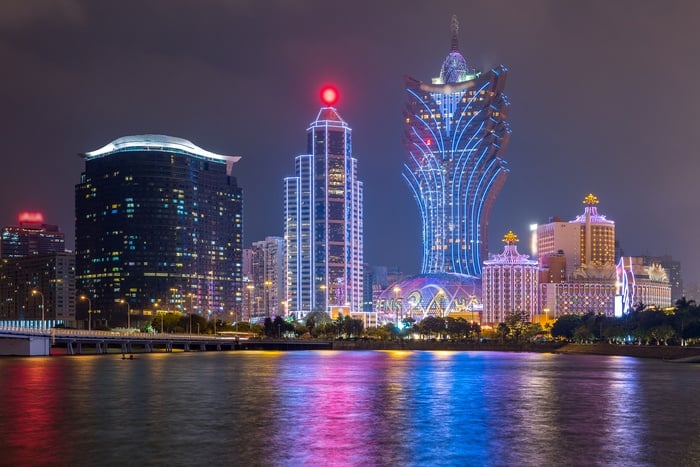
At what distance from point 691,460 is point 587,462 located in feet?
19.3

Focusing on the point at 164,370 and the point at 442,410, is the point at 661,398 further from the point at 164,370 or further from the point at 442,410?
the point at 164,370

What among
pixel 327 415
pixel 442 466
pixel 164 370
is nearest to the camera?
pixel 442 466

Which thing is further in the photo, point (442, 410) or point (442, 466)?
point (442, 410)

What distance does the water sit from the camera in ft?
173

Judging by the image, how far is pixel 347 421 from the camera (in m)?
67.3

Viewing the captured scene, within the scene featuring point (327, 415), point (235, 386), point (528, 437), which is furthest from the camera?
point (235, 386)

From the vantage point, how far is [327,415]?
7106cm

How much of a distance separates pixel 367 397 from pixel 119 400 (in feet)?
72.2

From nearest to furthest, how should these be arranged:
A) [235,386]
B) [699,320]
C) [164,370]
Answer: [235,386]
[164,370]
[699,320]

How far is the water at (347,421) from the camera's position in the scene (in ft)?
173

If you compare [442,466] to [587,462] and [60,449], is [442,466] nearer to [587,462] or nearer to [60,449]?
[587,462]

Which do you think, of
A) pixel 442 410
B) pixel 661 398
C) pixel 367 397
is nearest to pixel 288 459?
pixel 442 410

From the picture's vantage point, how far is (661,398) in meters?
86.9

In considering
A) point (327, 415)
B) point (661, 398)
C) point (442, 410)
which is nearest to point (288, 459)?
point (327, 415)
